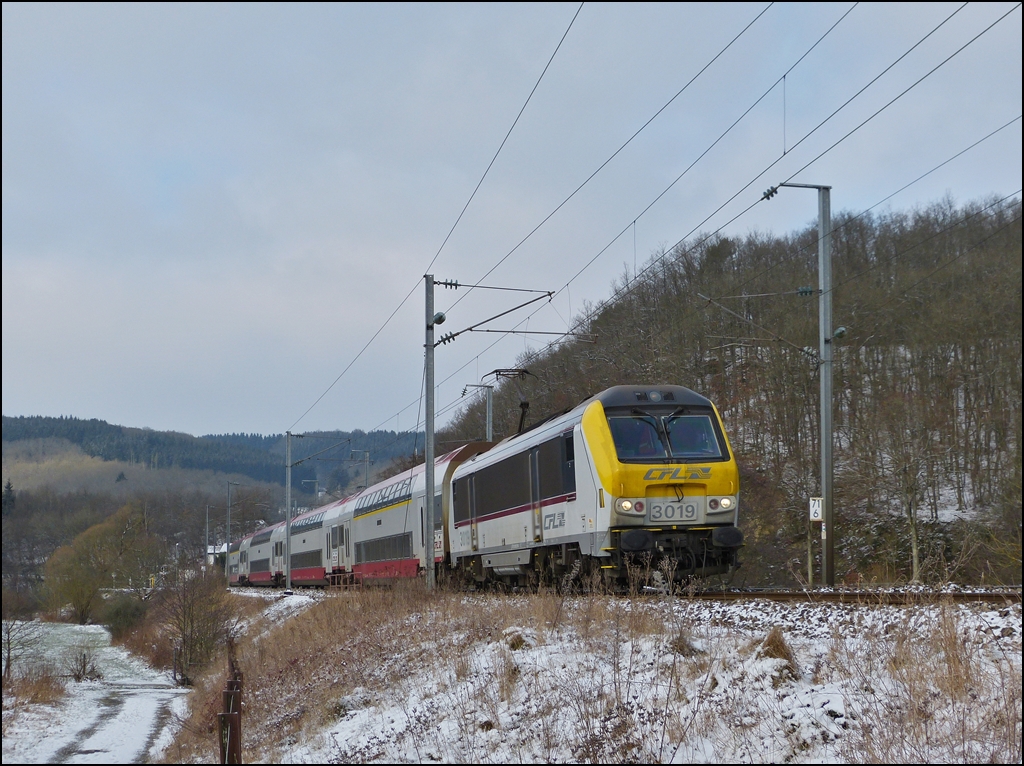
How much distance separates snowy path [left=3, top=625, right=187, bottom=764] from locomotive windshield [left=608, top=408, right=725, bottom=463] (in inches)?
392

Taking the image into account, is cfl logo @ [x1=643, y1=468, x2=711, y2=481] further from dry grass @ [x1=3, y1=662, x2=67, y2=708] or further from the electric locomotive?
dry grass @ [x1=3, y1=662, x2=67, y2=708]

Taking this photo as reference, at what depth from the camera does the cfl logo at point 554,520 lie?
660 inches

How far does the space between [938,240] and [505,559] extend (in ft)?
34.3

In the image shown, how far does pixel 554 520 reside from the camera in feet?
56.2

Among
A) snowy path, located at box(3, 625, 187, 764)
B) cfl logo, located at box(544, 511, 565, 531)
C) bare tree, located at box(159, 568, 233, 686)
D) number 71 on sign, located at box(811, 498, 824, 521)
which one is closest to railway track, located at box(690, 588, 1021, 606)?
cfl logo, located at box(544, 511, 565, 531)

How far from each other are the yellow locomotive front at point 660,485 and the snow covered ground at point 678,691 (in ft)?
5.70

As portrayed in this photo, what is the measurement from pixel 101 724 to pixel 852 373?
23.7m

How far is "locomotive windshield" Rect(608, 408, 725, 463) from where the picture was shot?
15.4m

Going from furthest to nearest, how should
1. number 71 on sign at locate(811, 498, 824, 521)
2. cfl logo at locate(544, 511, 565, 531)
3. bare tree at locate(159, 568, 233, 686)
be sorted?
bare tree at locate(159, 568, 233, 686) → number 71 on sign at locate(811, 498, 824, 521) → cfl logo at locate(544, 511, 565, 531)

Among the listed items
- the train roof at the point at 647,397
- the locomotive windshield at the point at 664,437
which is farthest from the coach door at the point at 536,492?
the locomotive windshield at the point at 664,437

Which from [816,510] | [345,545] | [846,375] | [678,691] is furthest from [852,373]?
[678,691]

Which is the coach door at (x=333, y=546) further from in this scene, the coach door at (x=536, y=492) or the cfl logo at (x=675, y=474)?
the cfl logo at (x=675, y=474)

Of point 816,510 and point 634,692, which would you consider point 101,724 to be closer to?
point 816,510

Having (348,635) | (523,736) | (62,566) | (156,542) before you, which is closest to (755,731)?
(523,736)
